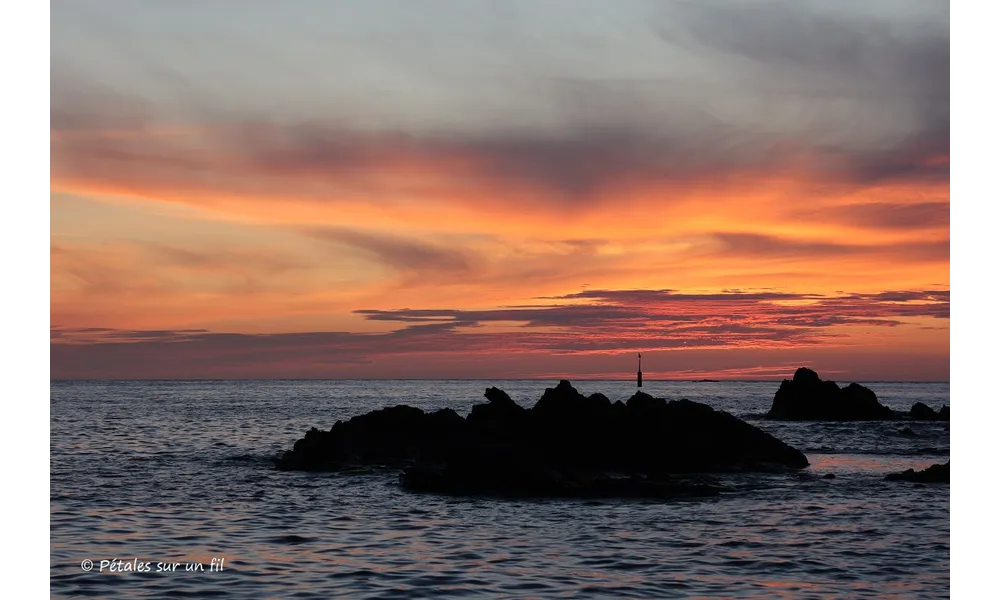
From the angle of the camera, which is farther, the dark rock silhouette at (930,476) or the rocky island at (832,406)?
the rocky island at (832,406)

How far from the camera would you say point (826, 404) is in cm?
8256

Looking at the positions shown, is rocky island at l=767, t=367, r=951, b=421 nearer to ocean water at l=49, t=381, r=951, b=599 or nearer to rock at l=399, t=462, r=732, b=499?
ocean water at l=49, t=381, r=951, b=599

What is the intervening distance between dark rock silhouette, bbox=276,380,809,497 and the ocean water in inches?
58.2

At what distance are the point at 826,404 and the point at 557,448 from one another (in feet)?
189

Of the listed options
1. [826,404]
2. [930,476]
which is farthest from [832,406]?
[930,476]

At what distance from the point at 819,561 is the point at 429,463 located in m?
17.6

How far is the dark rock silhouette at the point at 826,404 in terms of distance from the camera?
81500mm

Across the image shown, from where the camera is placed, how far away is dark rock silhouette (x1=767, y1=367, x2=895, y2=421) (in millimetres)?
81500

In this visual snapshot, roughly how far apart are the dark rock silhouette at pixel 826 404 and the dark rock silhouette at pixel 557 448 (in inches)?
1884

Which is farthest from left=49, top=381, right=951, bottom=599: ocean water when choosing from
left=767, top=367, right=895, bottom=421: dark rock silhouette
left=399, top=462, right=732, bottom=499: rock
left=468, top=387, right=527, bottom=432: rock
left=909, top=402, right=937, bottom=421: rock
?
left=909, top=402, right=937, bottom=421: rock

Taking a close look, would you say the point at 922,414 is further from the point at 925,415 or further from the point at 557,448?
the point at 557,448

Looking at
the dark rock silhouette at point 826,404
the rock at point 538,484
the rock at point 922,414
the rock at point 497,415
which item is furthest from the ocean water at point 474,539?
the rock at point 922,414

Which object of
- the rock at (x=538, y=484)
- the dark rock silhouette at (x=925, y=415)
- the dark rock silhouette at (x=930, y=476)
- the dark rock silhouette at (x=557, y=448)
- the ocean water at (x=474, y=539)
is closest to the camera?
the ocean water at (x=474, y=539)

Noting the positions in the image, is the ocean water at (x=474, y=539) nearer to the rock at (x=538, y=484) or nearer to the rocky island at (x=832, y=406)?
the rock at (x=538, y=484)
